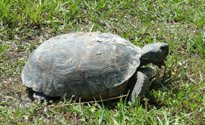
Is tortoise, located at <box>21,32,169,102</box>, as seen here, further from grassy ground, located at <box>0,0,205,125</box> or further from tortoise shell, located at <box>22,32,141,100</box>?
grassy ground, located at <box>0,0,205,125</box>

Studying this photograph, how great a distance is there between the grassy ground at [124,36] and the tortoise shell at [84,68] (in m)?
0.19

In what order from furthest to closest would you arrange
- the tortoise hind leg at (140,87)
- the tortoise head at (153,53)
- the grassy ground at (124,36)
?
the tortoise head at (153,53)
the tortoise hind leg at (140,87)
the grassy ground at (124,36)

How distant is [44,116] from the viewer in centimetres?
399

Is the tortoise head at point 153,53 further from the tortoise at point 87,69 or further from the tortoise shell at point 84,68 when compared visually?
the tortoise shell at point 84,68

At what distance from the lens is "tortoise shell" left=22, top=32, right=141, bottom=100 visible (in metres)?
3.97

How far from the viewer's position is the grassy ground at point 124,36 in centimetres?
391

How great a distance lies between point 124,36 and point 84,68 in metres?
1.86

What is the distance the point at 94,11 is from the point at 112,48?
2356 millimetres

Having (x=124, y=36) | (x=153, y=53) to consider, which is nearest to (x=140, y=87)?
(x=153, y=53)

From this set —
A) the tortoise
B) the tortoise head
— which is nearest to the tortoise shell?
the tortoise

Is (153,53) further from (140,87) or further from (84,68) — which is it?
(84,68)

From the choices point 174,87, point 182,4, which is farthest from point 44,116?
point 182,4

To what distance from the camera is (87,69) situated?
13.0 feet

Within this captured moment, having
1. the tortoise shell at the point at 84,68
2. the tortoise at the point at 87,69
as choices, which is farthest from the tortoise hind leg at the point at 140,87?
the tortoise shell at the point at 84,68
